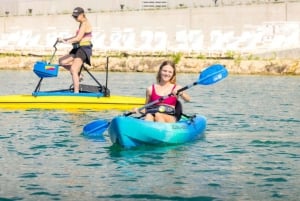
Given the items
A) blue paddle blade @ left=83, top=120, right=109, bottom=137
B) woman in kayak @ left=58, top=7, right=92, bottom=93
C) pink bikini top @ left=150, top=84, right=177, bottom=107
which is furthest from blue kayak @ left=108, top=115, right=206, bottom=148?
woman in kayak @ left=58, top=7, right=92, bottom=93

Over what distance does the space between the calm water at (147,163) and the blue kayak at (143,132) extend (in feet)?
0.42

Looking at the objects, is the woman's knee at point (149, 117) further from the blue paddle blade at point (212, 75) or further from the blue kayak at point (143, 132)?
the blue paddle blade at point (212, 75)

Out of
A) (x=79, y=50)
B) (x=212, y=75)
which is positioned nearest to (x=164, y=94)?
(x=212, y=75)

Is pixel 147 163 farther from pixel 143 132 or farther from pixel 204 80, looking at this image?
pixel 204 80

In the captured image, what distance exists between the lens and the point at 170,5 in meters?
50.7

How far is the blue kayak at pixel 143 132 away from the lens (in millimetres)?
9375

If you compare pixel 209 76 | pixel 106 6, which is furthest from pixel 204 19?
pixel 209 76

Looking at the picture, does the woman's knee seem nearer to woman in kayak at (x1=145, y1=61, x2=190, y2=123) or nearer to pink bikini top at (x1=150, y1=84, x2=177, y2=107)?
woman in kayak at (x1=145, y1=61, x2=190, y2=123)

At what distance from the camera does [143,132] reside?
31.2 feet

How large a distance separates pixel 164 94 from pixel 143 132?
2.71ft

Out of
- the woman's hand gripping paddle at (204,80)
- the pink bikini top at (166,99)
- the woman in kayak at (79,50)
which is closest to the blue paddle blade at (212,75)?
the woman's hand gripping paddle at (204,80)

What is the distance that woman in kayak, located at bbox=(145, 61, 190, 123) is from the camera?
9953 millimetres

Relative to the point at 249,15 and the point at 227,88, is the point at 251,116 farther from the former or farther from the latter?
the point at 249,15

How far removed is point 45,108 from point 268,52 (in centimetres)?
3002
